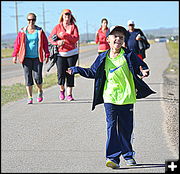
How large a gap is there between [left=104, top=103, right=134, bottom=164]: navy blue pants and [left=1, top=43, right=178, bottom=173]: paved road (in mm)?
214

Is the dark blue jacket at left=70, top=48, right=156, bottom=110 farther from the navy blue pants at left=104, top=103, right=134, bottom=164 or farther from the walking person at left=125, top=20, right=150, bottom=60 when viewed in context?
the walking person at left=125, top=20, right=150, bottom=60

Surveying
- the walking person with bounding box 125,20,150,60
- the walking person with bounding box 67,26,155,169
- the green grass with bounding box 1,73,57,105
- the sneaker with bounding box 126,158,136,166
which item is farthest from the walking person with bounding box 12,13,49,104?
the sneaker with bounding box 126,158,136,166

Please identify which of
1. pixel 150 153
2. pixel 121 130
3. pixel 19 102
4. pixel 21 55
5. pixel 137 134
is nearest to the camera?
pixel 121 130

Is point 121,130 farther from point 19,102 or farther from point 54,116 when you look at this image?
point 19,102

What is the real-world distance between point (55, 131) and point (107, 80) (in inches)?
84.3

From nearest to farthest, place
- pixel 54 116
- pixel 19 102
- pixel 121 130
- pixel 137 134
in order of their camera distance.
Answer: pixel 121 130 < pixel 137 134 < pixel 54 116 < pixel 19 102

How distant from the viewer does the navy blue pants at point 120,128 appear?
5887 mm

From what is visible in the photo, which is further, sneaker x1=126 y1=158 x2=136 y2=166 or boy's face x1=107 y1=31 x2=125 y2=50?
boy's face x1=107 y1=31 x2=125 y2=50

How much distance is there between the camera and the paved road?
19.2ft

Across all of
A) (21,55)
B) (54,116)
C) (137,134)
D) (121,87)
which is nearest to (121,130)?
(121,87)

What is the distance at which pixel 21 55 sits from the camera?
1071 centimetres

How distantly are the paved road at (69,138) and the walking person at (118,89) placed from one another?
255 millimetres

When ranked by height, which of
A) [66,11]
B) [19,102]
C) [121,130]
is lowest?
[19,102]

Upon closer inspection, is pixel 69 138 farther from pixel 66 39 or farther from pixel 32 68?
pixel 66 39
